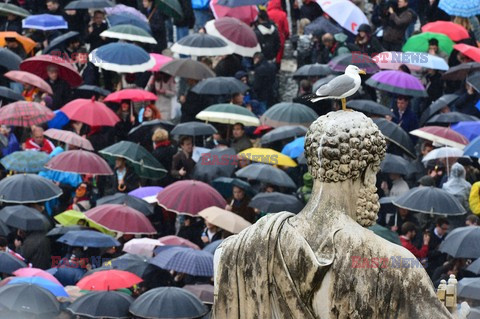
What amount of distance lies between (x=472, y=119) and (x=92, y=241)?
7.03 metres

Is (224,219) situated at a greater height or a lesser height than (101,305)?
lesser

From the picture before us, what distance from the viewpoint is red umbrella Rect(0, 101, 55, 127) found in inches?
847

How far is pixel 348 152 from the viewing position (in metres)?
6.33

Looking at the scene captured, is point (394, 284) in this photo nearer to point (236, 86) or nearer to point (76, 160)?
point (76, 160)

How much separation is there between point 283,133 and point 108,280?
5873 millimetres

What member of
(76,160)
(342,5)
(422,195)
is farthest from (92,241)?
(342,5)

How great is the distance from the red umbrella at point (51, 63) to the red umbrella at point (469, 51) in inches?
247

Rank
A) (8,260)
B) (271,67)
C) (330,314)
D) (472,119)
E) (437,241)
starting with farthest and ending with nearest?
1. (271,67)
2. (472,119)
3. (437,241)
4. (8,260)
5. (330,314)

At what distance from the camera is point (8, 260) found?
16.5 m

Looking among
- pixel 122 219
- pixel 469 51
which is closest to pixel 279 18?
pixel 469 51

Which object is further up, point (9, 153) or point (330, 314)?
point (330, 314)

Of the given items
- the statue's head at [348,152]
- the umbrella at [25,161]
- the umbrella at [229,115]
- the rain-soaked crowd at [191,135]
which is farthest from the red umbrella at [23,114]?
the statue's head at [348,152]

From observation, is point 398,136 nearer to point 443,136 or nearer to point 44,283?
point 443,136

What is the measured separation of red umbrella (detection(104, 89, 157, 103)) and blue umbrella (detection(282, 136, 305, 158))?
346 cm
